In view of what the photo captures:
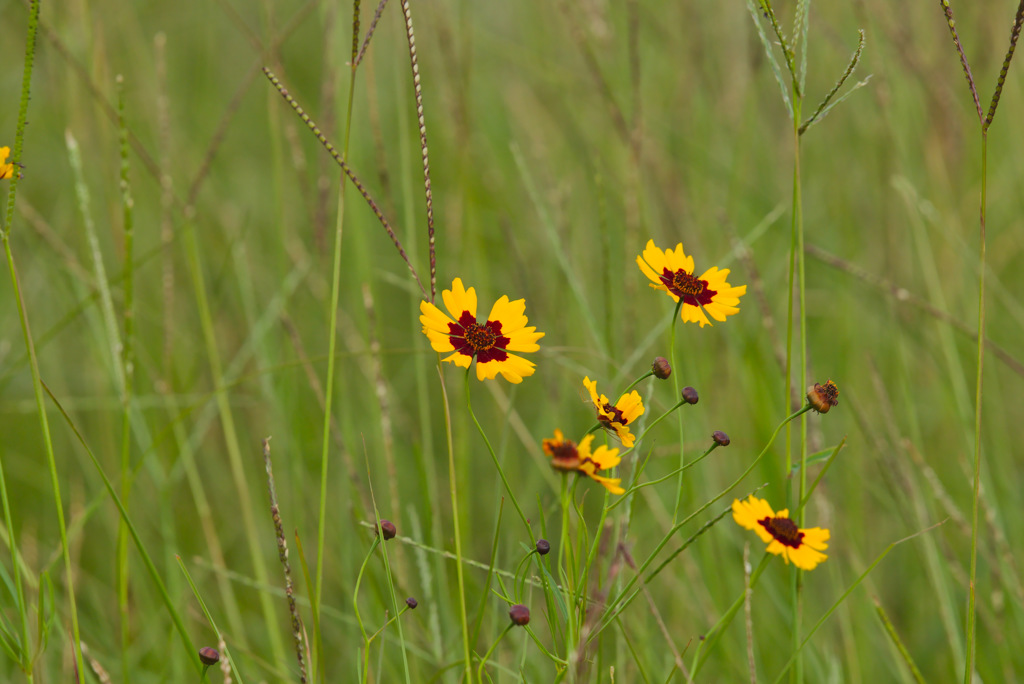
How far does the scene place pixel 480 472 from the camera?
175 cm

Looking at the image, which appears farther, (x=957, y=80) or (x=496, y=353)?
(x=957, y=80)

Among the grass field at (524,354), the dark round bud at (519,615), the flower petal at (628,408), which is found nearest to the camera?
the dark round bud at (519,615)

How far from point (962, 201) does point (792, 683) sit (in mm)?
1492

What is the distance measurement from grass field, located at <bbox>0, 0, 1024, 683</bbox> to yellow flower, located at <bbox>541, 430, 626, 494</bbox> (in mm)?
68

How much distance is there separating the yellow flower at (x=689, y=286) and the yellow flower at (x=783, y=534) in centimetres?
15

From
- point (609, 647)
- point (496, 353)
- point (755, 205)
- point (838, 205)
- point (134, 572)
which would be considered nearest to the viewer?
point (496, 353)

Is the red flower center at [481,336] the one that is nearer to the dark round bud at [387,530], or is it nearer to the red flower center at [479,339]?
the red flower center at [479,339]

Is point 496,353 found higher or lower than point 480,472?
lower

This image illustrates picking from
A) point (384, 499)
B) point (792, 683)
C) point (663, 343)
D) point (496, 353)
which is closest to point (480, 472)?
point (384, 499)

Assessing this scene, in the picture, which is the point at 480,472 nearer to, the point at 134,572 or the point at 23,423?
the point at 134,572

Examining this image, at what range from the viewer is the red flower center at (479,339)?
58 centimetres

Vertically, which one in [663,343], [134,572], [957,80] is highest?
[957,80]

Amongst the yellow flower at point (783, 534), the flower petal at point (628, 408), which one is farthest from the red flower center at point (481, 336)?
the yellow flower at point (783, 534)

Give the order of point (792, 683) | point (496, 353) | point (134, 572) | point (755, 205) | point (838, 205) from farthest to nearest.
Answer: point (838, 205) < point (755, 205) < point (134, 572) < point (792, 683) < point (496, 353)
